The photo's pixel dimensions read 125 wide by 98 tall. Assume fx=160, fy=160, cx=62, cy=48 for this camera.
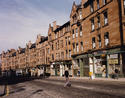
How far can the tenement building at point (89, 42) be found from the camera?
25.4m

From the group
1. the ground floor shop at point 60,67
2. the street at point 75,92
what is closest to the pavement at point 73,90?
the street at point 75,92

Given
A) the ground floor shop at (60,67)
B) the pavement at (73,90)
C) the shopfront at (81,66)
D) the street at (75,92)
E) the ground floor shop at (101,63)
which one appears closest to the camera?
the street at (75,92)

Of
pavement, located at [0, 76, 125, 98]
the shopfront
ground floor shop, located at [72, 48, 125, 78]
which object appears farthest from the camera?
the shopfront

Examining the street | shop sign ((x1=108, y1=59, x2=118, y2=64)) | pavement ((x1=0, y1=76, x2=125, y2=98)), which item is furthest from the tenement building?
the street

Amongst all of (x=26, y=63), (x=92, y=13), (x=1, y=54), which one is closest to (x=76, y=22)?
(x=92, y=13)

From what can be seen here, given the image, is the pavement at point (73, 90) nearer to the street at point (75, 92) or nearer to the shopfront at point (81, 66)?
the street at point (75, 92)

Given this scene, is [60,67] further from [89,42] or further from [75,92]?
[75,92]

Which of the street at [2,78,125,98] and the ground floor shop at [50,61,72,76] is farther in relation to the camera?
the ground floor shop at [50,61,72,76]

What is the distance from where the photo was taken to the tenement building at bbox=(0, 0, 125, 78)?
83.2 ft

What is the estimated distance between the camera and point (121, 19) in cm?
2447

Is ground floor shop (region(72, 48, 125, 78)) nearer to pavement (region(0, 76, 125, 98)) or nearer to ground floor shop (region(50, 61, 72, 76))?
ground floor shop (region(50, 61, 72, 76))

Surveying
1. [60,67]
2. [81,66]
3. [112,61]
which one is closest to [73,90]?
[112,61]

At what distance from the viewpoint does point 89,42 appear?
33000mm

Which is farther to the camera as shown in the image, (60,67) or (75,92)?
(60,67)
